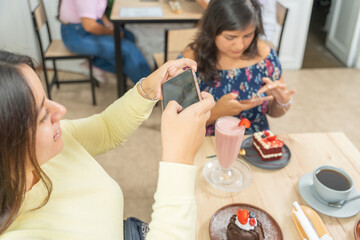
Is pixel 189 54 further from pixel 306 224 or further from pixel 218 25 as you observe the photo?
pixel 306 224

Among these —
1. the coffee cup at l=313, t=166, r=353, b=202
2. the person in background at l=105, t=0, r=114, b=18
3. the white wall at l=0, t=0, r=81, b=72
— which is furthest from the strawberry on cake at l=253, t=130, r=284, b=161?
the white wall at l=0, t=0, r=81, b=72

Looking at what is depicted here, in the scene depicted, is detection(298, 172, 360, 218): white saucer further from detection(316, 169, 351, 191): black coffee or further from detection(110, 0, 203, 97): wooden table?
detection(110, 0, 203, 97): wooden table

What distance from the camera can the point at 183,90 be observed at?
0.92 m

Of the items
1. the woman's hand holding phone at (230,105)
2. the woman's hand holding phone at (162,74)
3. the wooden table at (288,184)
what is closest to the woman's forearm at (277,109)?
the woman's hand holding phone at (230,105)

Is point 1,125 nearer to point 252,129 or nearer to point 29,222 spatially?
point 29,222

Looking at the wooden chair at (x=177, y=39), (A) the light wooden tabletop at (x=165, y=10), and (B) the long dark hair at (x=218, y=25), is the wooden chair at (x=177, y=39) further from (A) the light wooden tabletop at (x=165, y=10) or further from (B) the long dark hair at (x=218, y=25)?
(B) the long dark hair at (x=218, y=25)

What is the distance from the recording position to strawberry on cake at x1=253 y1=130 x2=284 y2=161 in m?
1.21

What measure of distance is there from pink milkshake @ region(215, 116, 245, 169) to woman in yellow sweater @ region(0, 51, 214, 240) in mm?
215

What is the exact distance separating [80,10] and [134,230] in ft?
6.84

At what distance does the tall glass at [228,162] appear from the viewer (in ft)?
3.57

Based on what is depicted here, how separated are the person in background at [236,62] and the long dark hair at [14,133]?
95 centimetres

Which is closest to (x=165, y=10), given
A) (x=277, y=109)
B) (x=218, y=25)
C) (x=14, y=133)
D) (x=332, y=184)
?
(x=218, y=25)

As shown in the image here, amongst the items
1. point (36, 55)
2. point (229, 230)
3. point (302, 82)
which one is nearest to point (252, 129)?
point (229, 230)

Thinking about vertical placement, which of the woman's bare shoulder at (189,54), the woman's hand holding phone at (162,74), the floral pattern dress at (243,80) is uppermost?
the woman's hand holding phone at (162,74)
